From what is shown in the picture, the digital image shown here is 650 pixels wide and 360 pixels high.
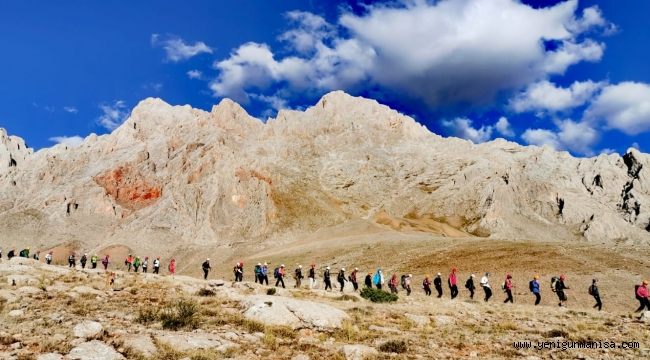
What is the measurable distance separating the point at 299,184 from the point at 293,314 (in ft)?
404

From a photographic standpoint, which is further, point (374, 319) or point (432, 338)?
point (374, 319)

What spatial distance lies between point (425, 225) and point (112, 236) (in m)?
74.5

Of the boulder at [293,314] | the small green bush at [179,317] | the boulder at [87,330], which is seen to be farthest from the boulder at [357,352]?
the boulder at [87,330]

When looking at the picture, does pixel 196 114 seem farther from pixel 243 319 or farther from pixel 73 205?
pixel 243 319

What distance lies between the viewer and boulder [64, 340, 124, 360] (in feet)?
41.4

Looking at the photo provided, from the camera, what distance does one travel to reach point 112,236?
12188cm

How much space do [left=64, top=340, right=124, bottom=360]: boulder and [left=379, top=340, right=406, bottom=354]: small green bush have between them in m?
7.56

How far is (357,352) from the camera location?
14.9 metres

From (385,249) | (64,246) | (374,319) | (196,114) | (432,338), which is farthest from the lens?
(196,114)

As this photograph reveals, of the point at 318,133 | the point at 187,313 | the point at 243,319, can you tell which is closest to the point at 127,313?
the point at 187,313

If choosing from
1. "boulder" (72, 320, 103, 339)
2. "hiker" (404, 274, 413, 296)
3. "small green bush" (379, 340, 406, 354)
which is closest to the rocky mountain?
"hiker" (404, 274, 413, 296)

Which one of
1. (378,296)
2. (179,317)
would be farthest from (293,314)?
(378,296)

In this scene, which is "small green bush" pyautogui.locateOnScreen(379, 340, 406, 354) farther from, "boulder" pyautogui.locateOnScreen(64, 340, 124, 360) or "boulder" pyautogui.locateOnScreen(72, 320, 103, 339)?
"boulder" pyautogui.locateOnScreen(72, 320, 103, 339)

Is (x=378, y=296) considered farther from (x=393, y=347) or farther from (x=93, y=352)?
(x=93, y=352)
